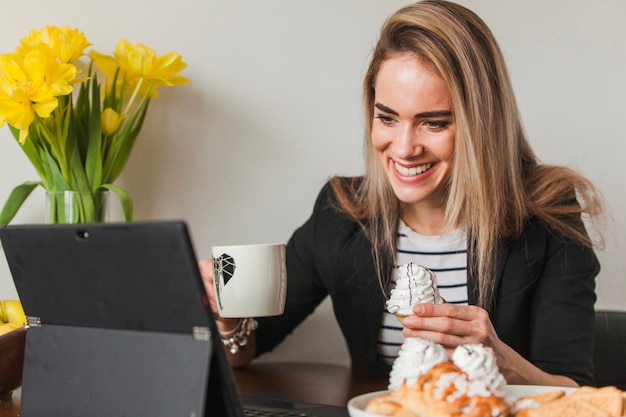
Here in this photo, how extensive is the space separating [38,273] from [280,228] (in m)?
1.08

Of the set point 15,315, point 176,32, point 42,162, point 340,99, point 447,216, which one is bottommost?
point 15,315

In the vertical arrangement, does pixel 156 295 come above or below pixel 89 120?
A: below

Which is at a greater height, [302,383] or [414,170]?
[414,170]

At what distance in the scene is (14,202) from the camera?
164cm

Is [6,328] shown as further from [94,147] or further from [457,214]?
[457,214]

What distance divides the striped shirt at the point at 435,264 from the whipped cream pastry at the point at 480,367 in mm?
795

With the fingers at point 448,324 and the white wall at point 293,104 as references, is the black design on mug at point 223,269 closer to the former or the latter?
the fingers at point 448,324

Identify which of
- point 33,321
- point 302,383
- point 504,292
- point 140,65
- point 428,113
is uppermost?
point 140,65

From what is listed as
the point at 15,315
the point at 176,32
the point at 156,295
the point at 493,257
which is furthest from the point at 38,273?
the point at 176,32

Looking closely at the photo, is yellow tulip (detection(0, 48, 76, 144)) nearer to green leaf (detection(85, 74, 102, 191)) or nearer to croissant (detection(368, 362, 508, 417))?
green leaf (detection(85, 74, 102, 191))

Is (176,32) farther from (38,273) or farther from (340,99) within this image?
(38,273)

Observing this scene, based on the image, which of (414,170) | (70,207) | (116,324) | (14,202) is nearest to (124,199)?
(70,207)

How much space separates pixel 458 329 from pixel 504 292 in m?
0.43

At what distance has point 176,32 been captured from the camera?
6.02 ft
